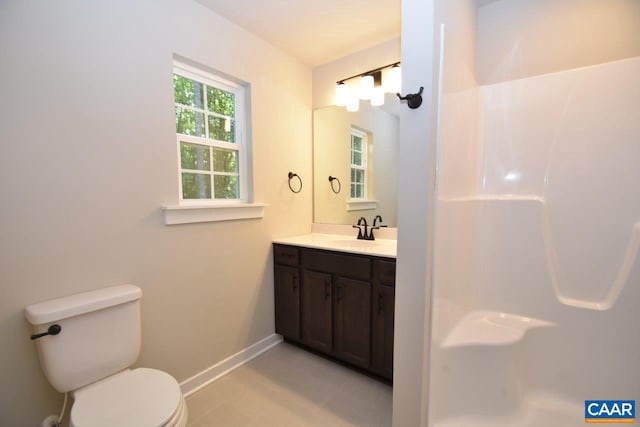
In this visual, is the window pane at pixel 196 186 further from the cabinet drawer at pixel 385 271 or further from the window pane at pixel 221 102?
the cabinet drawer at pixel 385 271

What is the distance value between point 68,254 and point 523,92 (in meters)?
2.46

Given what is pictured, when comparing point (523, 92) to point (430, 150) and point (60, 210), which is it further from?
point (60, 210)

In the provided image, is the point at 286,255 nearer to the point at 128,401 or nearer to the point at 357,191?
the point at 357,191

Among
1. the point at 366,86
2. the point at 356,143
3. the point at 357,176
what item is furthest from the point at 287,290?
the point at 366,86

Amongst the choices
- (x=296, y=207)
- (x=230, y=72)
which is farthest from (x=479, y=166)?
(x=230, y=72)

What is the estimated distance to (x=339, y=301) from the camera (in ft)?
6.43

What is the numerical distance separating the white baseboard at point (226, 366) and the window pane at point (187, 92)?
71.2 inches

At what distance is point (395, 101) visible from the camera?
218cm

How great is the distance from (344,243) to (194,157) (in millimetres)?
1272

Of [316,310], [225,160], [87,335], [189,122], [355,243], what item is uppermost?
[189,122]

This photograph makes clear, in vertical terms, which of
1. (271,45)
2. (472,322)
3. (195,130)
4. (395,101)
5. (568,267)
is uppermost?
(271,45)

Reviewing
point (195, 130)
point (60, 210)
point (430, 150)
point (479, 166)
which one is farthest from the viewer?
point (195, 130)

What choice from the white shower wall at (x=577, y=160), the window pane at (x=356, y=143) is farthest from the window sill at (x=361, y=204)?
the white shower wall at (x=577, y=160)

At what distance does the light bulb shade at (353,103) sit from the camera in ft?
7.72
